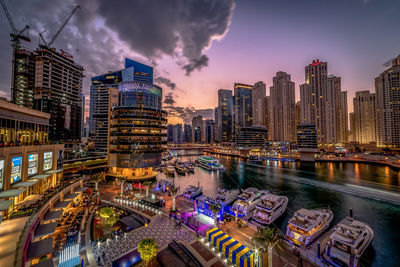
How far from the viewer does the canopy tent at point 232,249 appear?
1445 cm

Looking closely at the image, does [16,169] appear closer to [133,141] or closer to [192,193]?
[192,193]

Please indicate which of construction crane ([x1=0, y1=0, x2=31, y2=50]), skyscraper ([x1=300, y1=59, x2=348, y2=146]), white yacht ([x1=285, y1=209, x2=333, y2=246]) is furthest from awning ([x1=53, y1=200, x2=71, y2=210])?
skyscraper ([x1=300, y1=59, x2=348, y2=146])

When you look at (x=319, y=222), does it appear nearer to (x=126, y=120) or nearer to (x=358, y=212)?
(x=358, y=212)

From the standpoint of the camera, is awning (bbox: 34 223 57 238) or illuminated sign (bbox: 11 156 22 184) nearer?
awning (bbox: 34 223 57 238)

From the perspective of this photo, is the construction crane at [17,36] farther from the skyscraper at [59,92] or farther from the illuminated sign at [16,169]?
the illuminated sign at [16,169]

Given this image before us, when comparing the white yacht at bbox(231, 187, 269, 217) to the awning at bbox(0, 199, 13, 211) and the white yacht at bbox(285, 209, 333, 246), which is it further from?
the awning at bbox(0, 199, 13, 211)

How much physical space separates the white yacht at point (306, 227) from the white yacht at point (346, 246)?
218 cm

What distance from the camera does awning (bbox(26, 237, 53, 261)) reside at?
12.8 meters

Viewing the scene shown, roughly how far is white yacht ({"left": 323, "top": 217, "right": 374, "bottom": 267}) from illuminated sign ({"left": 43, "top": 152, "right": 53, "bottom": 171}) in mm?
41765

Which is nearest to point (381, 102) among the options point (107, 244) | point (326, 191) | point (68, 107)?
point (326, 191)

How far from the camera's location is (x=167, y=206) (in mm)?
28359

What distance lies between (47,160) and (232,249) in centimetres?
3249

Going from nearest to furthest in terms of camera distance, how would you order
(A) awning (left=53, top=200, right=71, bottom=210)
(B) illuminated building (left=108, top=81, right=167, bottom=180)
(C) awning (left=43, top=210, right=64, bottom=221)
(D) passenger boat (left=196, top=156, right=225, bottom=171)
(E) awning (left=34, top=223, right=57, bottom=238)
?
(E) awning (left=34, top=223, right=57, bottom=238)
(C) awning (left=43, top=210, right=64, bottom=221)
(A) awning (left=53, top=200, right=71, bottom=210)
(B) illuminated building (left=108, top=81, right=167, bottom=180)
(D) passenger boat (left=196, top=156, right=225, bottom=171)

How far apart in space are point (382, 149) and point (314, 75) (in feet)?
294
